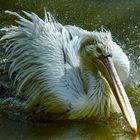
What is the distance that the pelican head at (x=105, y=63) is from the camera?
20.5ft

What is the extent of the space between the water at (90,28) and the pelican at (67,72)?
185mm

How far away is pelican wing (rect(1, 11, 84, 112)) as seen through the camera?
6746 mm

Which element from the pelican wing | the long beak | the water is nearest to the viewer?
the long beak

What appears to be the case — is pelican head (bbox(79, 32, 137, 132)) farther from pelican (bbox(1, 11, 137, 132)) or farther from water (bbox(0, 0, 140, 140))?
water (bbox(0, 0, 140, 140))

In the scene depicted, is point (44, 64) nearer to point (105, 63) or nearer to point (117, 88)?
point (105, 63)

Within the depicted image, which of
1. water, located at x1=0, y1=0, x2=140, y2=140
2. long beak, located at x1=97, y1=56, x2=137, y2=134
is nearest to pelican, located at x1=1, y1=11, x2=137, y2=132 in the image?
long beak, located at x1=97, y1=56, x2=137, y2=134

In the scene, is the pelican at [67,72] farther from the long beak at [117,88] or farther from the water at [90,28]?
the water at [90,28]

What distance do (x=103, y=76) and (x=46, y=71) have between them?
2.12 ft

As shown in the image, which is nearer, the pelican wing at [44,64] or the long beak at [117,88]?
the long beak at [117,88]

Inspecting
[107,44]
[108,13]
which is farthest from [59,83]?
[108,13]

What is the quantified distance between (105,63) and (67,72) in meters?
0.52

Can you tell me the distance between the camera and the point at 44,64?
272 inches

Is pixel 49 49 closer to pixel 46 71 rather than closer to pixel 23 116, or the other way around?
pixel 46 71

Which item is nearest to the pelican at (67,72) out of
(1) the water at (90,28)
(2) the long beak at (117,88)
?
(2) the long beak at (117,88)
